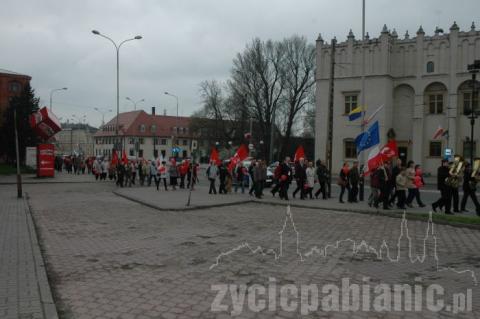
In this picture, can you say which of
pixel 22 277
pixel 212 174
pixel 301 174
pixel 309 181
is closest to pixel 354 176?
pixel 301 174

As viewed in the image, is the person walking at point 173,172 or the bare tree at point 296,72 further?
the bare tree at point 296,72

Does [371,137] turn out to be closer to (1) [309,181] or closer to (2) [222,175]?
(1) [309,181]

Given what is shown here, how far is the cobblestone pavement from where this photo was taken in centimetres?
618

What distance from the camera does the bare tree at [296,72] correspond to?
60.9 meters

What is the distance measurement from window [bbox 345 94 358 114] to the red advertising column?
27751 millimetres

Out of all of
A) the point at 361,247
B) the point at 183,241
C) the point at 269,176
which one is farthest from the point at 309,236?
the point at 269,176

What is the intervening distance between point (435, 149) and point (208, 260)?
41.4m

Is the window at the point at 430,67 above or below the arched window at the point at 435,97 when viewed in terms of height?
above

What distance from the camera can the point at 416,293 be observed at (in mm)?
6727

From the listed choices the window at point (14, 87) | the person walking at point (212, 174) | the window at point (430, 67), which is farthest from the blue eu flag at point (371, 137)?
the window at point (14, 87)

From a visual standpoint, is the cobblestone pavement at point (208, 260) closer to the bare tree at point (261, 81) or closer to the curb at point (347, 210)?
the curb at point (347, 210)

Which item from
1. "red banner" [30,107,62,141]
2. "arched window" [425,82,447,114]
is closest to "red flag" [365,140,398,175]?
"red banner" [30,107,62,141]

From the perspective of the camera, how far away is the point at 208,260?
28.6 feet

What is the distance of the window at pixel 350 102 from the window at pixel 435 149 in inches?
319
